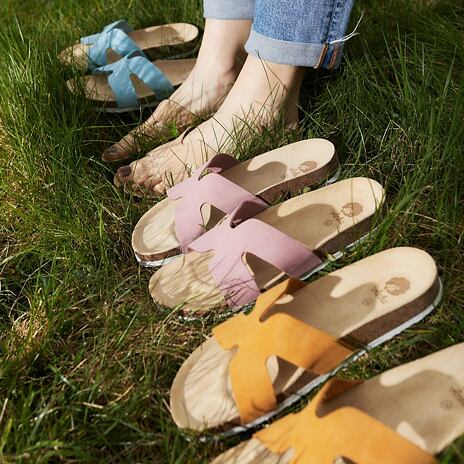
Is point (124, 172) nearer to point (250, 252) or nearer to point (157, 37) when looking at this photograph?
point (250, 252)

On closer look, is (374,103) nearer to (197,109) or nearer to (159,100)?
(197,109)

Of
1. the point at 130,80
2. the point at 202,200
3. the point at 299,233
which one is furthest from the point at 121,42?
the point at 299,233

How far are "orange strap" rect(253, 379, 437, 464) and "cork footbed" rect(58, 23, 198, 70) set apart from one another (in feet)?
4.30

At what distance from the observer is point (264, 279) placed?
118cm

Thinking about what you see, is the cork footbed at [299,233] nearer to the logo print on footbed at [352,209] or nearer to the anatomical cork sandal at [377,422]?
the logo print on footbed at [352,209]

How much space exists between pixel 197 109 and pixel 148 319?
0.64m

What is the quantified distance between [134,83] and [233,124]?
49 centimetres

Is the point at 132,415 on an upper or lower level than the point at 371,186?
lower

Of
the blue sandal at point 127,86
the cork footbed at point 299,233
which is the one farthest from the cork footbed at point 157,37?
the cork footbed at point 299,233

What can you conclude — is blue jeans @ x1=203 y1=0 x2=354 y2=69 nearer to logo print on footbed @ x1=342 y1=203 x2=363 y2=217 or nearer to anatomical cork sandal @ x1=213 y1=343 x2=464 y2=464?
logo print on footbed @ x1=342 y1=203 x2=363 y2=217

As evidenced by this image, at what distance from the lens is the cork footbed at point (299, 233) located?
1.17m

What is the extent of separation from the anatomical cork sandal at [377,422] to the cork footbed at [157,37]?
1.28 meters

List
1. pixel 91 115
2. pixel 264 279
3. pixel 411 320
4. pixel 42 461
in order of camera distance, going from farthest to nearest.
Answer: pixel 91 115, pixel 264 279, pixel 411 320, pixel 42 461

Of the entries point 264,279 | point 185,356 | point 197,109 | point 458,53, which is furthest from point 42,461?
point 458,53
